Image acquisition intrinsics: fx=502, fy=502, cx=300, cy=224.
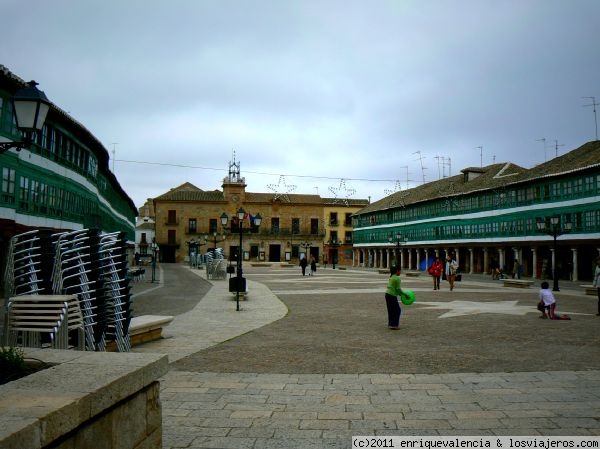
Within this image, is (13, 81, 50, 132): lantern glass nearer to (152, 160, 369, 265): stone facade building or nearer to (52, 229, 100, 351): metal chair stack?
(52, 229, 100, 351): metal chair stack

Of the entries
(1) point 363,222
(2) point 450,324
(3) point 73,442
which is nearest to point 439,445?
(3) point 73,442

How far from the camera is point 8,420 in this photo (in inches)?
93.8

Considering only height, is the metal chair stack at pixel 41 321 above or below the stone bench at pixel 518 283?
above

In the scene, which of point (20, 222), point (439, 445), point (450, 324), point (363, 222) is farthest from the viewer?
point (363, 222)

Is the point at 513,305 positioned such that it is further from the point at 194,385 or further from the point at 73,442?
the point at 73,442

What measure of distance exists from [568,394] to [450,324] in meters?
5.98

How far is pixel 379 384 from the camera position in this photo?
20.3 ft

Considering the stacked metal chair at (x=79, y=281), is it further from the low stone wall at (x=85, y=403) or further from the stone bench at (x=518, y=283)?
the stone bench at (x=518, y=283)

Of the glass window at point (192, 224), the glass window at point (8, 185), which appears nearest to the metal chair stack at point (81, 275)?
the glass window at point (8, 185)

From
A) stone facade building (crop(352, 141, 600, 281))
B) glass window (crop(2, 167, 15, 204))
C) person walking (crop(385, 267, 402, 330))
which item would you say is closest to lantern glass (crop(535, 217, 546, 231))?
stone facade building (crop(352, 141, 600, 281))

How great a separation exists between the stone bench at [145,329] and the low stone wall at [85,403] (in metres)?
4.95

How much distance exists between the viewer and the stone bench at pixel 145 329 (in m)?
8.74

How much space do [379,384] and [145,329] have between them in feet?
15.3

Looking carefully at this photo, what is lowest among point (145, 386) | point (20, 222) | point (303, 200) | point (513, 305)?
point (513, 305)
